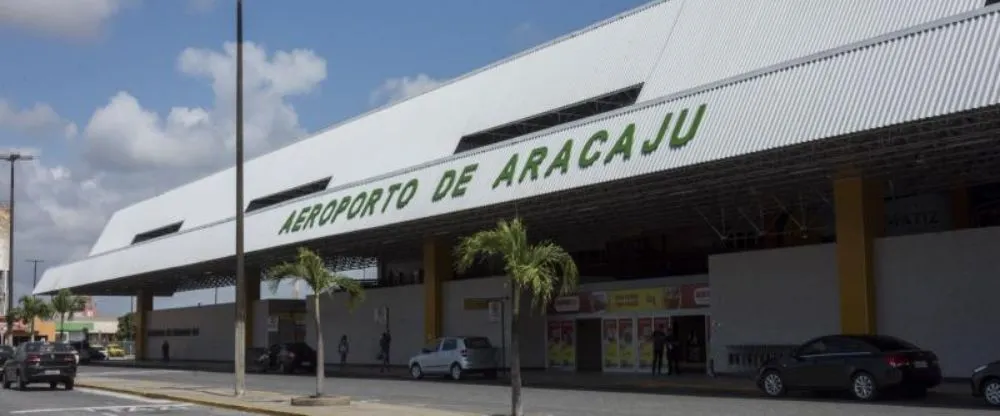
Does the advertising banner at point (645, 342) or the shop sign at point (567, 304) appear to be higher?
the shop sign at point (567, 304)

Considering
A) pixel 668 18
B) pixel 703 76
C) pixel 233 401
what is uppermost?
pixel 668 18

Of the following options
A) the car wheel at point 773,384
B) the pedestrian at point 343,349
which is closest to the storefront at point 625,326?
the car wheel at point 773,384

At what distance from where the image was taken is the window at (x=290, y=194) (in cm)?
4625

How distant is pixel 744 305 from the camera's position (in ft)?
103

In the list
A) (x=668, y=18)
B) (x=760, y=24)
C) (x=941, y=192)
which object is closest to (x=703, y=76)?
(x=760, y=24)

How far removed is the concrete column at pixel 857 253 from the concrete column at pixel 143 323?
5801 cm

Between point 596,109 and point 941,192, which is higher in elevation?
point 596,109

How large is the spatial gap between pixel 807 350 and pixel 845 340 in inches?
43.3

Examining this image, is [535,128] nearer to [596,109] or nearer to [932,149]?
[596,109]

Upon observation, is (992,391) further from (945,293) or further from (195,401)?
(195,401)

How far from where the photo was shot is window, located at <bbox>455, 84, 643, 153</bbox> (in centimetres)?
3322

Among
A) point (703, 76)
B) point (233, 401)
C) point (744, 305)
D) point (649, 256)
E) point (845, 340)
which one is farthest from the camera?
point (649, 256)

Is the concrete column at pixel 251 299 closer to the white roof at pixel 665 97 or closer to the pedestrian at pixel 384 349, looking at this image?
the white roof at pixel 665 97

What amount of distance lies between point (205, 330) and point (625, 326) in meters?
36.1
